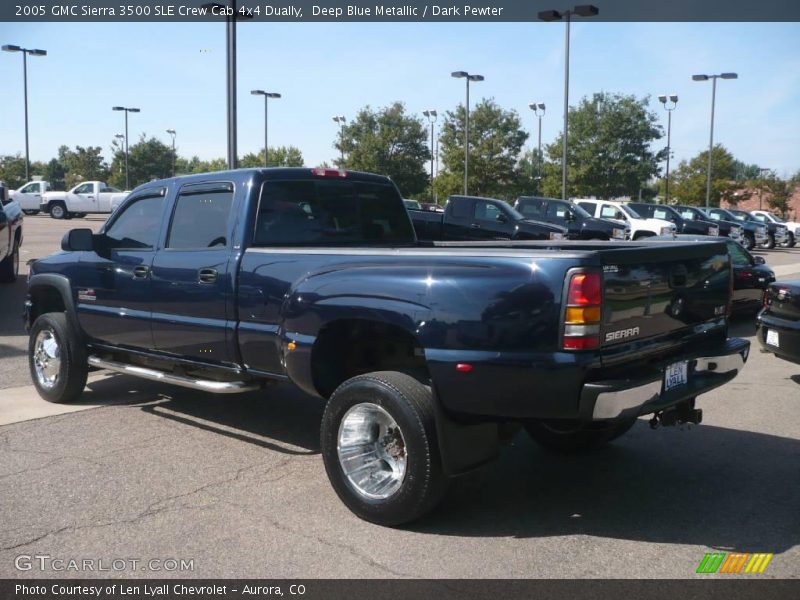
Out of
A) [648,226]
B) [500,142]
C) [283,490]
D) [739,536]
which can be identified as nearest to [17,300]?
[283,490]

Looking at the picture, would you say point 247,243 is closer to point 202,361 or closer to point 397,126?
point 202,361

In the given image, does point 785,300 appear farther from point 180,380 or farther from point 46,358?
point 46,358

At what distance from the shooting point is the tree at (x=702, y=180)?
5750 centimetres

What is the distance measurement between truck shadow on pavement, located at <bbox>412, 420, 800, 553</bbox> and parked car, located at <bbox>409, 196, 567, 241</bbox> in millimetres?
15401

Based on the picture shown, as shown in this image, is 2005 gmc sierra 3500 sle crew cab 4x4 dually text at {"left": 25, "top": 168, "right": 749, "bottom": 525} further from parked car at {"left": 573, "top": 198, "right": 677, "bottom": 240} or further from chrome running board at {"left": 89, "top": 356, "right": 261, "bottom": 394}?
parked car at {"left": 573, "top": 198, "right": 677, "bottom": 240}

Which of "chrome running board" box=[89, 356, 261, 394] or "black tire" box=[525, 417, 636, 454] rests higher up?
"chrome running board" box=[89, 356, 261, 394]

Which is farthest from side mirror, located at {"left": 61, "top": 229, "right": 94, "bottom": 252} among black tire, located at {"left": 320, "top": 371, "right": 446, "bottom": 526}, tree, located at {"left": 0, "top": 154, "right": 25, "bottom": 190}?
tree, located at {"left": 0, "top": 154, "right": 25, "bottom": 190}

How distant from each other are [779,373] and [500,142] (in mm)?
41401

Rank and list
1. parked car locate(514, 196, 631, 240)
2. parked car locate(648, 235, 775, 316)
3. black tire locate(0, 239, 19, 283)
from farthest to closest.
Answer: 1. parked car locate(514, 196, 631, 240)
2. black tire locate(0, 239, 19, 283)
3. parked car locate(648, 235, 775, 316)

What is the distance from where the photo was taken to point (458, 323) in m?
3.97

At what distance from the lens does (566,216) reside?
78.2ft

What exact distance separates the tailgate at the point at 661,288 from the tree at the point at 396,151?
1815 inches

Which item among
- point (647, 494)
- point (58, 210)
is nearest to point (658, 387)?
point (647, 494)

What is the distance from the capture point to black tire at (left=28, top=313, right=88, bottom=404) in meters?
6.59
